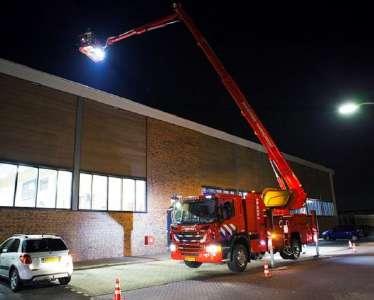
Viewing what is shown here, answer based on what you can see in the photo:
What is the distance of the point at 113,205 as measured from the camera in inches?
856

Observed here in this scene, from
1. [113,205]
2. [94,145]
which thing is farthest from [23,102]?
[113,205]

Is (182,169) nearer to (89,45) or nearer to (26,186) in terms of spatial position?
(26,186)

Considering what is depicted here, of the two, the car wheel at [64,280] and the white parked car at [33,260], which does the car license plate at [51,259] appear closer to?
the white parked car at [33,260]

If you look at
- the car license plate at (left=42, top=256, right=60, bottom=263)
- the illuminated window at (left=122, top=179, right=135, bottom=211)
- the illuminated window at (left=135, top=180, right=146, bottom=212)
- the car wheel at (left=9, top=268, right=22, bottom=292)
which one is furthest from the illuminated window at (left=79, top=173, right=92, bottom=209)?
the car wheel at (left=9, top=268, right=22, bottom=292)

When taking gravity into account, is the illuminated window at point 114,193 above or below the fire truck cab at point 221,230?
above

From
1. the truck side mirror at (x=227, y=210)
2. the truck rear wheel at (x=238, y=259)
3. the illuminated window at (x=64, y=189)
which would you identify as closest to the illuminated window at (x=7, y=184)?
the illuminated window at (x=64, y=189)

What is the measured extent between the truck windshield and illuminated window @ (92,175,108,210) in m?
6.80

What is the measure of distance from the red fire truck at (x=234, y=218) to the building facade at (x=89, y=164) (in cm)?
452

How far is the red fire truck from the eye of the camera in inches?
561

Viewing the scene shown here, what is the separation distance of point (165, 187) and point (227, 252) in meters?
11.6

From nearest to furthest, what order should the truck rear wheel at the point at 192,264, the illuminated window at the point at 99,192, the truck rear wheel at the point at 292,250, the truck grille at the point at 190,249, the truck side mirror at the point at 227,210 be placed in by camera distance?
1. the truck grille at the point at 190,249
2. the truck side mirror at the point at 227,210
3. the truck rear wheel at the point at 192,264
4. the truck rear wheel at the point at 292,250
5. the illuminated window at the point at 99,192

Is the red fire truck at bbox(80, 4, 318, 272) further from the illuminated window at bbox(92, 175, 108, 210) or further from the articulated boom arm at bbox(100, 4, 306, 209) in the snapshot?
the illuminated window at bbox(92, 175, 108, 210)

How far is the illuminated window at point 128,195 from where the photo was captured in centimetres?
2252

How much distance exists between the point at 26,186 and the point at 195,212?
8.14 m
